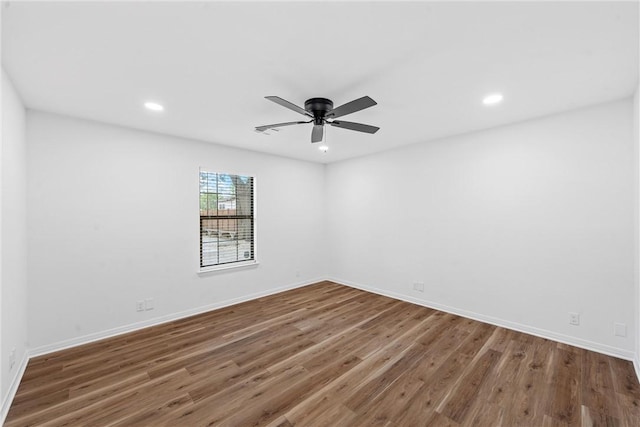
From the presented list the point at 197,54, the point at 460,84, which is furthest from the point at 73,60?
the point at 460,84

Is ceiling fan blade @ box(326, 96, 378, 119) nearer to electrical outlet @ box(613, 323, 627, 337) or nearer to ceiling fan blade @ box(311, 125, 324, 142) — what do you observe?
ceiling fan blade @ box(311, 125, 324, 142)

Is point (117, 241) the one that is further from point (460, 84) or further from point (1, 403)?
point (460, 84)

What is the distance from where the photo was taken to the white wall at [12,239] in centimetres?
200

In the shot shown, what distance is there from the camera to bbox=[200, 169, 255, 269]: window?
13.6ft

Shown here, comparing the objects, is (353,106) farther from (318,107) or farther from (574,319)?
(574,319)

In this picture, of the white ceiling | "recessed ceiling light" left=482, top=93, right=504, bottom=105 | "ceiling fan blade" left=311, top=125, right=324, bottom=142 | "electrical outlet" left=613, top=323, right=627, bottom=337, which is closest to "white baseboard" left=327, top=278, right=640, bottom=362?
"electrical outlet" left=613, top=323, right=627, bottom=337

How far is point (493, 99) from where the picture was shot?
2613 mm

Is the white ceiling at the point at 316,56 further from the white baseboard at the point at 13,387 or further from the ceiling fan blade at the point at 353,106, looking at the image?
the white baseboard at the point at 13,387

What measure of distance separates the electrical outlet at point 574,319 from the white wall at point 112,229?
4.18 meters

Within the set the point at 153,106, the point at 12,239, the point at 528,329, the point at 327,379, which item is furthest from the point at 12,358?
the point at 528,329

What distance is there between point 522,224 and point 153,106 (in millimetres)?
4317

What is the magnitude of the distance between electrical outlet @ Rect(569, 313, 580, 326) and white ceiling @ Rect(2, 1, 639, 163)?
221cm

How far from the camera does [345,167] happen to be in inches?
211

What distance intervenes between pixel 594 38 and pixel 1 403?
4.64 meters
